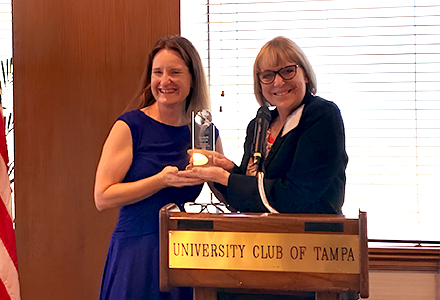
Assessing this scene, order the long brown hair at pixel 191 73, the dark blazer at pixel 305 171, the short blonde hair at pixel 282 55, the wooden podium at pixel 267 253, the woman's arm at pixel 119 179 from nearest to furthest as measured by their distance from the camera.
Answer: the wooden podium at pixel 267 253, the dark blazer at pixel 305 171, the short blonde hair at pixel 282 55, the woman's arm at pixel 119 179, the long brown hair at pixel 191 73

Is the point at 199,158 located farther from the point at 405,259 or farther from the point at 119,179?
the point at 405,259

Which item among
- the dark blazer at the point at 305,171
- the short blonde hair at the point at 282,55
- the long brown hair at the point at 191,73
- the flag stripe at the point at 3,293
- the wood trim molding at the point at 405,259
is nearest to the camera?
the dark blazer at the point at 305,171

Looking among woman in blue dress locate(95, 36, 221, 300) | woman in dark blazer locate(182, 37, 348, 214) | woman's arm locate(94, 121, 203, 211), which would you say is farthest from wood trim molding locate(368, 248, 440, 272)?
woman's arm locate(94, 121, 203, 211)

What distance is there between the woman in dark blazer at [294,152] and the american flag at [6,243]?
962mm

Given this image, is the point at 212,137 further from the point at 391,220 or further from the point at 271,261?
the point at 391,220

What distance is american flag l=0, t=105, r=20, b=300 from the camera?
1.75 m

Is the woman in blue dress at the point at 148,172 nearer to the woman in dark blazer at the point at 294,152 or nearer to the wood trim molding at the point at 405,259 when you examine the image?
the woman in dark blazer at the point at 294,152

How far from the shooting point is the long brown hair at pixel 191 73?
4.97ft

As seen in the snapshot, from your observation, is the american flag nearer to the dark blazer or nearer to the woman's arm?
the woman's arm

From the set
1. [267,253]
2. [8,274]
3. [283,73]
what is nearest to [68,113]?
[8,274]

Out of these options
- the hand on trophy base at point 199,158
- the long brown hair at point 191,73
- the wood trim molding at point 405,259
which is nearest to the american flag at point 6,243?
the long brown hair at point 191,73

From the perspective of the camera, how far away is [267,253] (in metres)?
0.94

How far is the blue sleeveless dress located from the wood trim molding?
117 centimetres

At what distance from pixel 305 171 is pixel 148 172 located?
567 mm
